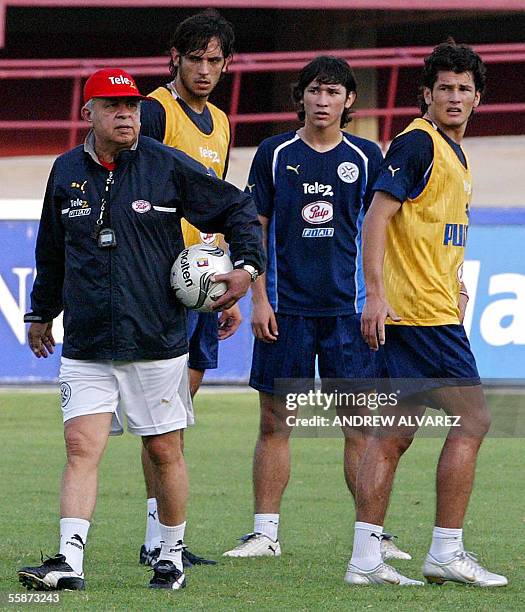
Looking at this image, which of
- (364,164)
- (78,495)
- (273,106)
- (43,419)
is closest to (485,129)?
(273,106)

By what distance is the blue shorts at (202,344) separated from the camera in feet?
23.7

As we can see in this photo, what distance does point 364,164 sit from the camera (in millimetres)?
7312

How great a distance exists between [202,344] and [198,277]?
1396 millimetres

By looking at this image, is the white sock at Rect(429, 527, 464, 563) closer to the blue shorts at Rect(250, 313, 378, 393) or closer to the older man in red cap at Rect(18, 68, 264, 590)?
the older man in red cap at Rect(18, 68, 264, 590)

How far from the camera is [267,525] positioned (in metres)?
7.11

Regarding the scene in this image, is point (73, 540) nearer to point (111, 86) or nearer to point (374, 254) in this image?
point (374, 254)

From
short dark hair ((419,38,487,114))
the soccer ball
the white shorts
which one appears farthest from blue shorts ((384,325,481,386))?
short dark hair ((419,38,487,114))

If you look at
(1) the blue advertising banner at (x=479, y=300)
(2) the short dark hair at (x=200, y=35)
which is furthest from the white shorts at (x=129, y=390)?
(1) the blue advertising banner at (x=479, y=300)

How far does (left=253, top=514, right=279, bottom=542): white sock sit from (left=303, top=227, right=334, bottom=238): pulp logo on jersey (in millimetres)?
1369

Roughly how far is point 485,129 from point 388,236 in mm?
18796

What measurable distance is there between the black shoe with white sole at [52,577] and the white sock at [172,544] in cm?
39

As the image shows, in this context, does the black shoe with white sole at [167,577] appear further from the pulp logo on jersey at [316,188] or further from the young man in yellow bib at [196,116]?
the pulp logo on jersey at [316,188]

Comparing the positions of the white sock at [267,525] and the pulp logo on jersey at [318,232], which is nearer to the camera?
the white sock at [267,525]
